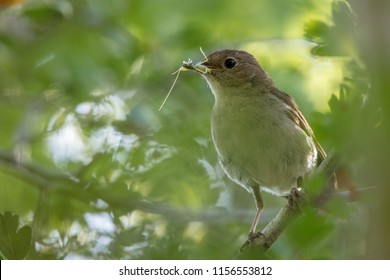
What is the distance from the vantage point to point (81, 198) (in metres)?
5.08

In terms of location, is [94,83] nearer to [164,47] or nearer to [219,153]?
[164,47]

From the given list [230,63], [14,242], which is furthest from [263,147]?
[14,242]

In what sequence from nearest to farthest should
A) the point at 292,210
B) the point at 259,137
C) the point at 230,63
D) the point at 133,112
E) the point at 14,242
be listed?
the point at 14,242, the point at 292,210, the point at 259,137, the point at 230,63, the point at 133,112

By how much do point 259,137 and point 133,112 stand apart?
5.13 feet

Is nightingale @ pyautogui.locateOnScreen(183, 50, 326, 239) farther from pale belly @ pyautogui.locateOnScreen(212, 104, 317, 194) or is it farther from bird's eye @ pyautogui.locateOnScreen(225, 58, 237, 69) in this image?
bird's eye @ pyautogui.locateOnScreen(225, 58, 237, 69)

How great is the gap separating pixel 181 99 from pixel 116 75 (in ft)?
2.24

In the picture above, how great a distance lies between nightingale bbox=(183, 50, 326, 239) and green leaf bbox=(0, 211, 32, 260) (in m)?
1.82

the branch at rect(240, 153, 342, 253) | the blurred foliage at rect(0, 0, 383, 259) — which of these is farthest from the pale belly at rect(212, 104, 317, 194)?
the branch at rect(240, 153, 342, 253)

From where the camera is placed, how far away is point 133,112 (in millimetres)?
6016

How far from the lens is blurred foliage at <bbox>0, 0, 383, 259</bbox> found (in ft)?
13.0

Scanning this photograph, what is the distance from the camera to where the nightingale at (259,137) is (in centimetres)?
486

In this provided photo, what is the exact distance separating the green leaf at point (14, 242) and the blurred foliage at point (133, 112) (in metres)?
0.01

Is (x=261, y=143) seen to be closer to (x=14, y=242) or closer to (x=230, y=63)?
(x=230, y=63)
